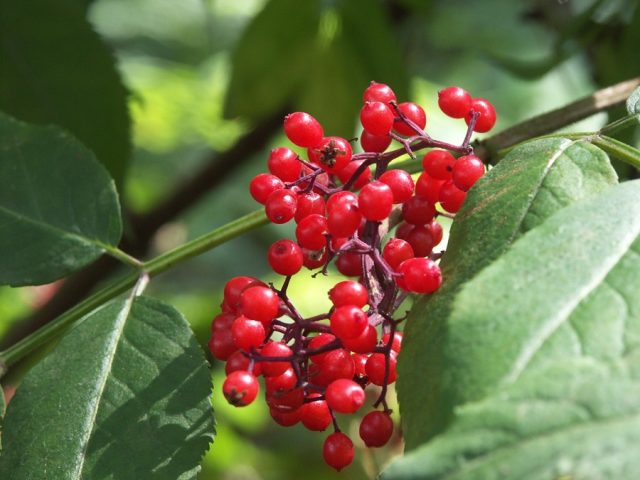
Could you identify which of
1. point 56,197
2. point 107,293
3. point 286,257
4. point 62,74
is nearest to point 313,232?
point 286,257

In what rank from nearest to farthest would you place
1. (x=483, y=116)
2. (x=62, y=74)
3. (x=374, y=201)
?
(x=374, y=201)
(x=483, y=116)
(x=62, y=74)

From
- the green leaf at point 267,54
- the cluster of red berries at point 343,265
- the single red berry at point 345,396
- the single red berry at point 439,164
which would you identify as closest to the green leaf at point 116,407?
the cluster of red berries at point 343,265

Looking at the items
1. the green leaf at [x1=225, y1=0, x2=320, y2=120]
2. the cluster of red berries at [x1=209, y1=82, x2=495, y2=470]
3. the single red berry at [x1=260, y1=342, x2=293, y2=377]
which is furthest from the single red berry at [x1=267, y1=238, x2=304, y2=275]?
the green leaf at [x1=225, y1=0, x2=320, y2=120]

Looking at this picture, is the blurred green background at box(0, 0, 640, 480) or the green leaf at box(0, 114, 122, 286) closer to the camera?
the green leaf at box(0, 114, 122, 286)

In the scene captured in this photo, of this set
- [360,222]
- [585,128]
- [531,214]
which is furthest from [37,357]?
[531,214]

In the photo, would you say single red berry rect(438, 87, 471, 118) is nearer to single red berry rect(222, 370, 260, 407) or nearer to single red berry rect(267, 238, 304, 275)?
single red berry rect(267, 238, 304, 275)

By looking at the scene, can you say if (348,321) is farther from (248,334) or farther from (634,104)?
(634,104)
